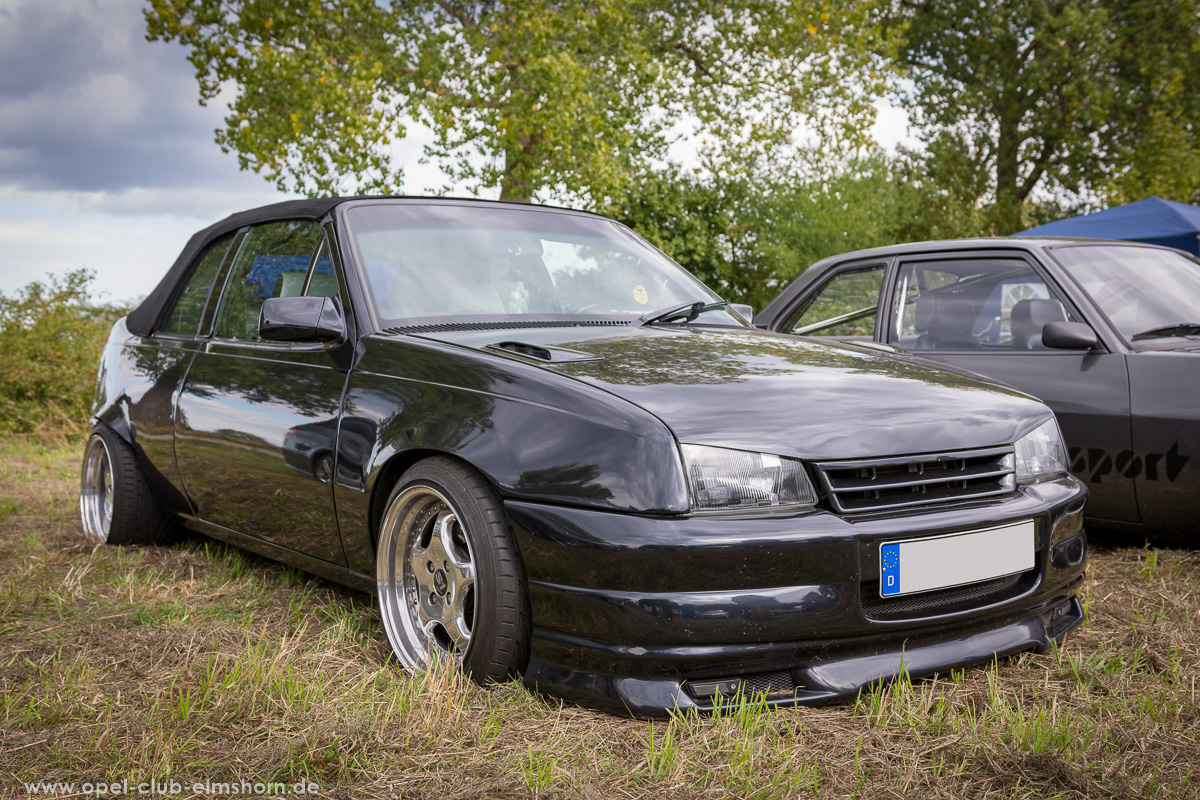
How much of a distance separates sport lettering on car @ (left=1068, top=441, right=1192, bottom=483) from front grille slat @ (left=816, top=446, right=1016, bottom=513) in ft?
5.16

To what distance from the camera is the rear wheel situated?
4590 millimetres

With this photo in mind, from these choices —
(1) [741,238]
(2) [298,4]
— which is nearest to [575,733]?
(2) [298,4]

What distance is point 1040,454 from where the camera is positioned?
9.75ft

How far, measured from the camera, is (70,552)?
186 inches

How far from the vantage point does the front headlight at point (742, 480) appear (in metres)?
2.38

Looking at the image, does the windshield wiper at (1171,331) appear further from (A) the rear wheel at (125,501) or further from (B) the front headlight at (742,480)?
(A) the rear wheel at (125,501)

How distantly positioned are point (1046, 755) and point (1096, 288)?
2.91m

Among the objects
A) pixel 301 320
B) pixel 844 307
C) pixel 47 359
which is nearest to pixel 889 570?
pixel 301 320

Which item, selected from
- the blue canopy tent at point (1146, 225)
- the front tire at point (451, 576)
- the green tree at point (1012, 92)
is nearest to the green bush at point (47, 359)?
the front tire at point (451, 576)

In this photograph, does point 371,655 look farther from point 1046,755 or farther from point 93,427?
point 93,427

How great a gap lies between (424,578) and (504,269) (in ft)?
4.14

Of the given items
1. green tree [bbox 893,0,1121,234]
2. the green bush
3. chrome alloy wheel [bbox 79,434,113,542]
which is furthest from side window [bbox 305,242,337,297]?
green tree [bbox 893,0,1121,234]

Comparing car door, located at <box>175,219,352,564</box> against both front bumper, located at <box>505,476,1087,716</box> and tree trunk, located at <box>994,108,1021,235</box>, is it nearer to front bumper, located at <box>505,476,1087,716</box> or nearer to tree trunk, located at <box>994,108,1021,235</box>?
front bumper, located at <box>505,476,1087,716</box>

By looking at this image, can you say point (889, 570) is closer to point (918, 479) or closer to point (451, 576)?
point (918, 479)
